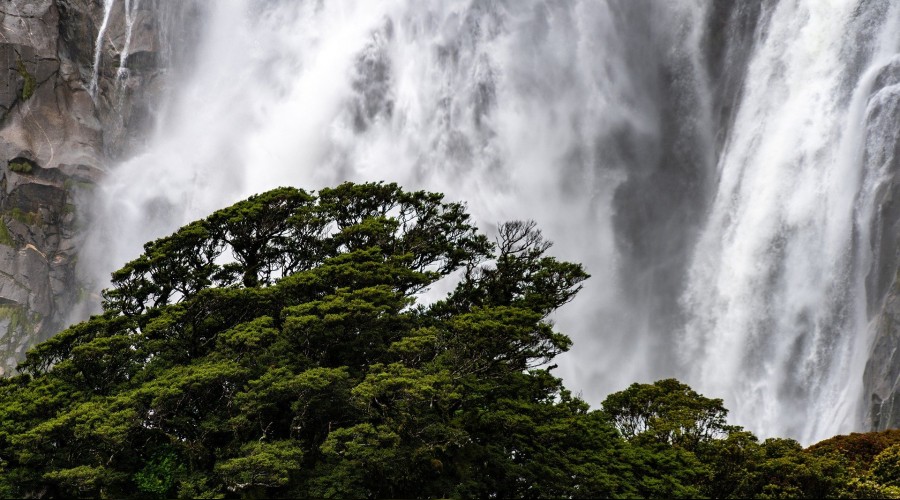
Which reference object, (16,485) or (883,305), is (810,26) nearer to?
(883,305)

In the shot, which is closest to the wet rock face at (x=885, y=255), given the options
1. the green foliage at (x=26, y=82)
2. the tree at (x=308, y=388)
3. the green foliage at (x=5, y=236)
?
the tree at (x=308, y=388)

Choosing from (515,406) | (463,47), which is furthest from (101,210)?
(515,406)

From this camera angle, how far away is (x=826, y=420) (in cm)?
4322

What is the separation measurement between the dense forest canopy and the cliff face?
38.1 m

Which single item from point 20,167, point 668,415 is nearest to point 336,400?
point 668,415

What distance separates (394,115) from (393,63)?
4148 millimetres

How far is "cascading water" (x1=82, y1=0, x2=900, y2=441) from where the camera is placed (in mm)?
46969

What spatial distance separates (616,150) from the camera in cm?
6031

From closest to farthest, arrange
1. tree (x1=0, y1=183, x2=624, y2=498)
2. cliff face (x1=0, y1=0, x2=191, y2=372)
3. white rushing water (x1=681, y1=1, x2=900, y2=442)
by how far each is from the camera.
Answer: tree (x1=0, y1=183, x2=624, y2=498) < white rushing water (x1=681, y1=1, x2=900, y2=442) < cliff face (x1=0, y1=0, x2=191, y2=372)

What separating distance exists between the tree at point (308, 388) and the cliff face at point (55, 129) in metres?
37.8

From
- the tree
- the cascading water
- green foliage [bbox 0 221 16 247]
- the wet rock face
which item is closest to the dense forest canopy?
the tree

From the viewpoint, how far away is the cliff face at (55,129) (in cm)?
6253

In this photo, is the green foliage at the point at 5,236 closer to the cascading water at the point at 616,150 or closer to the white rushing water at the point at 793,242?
the cascading water at the point at 616,150

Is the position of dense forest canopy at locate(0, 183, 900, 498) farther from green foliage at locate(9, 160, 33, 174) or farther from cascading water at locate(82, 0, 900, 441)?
green foliage at locate(9, 160, 33, 174)
